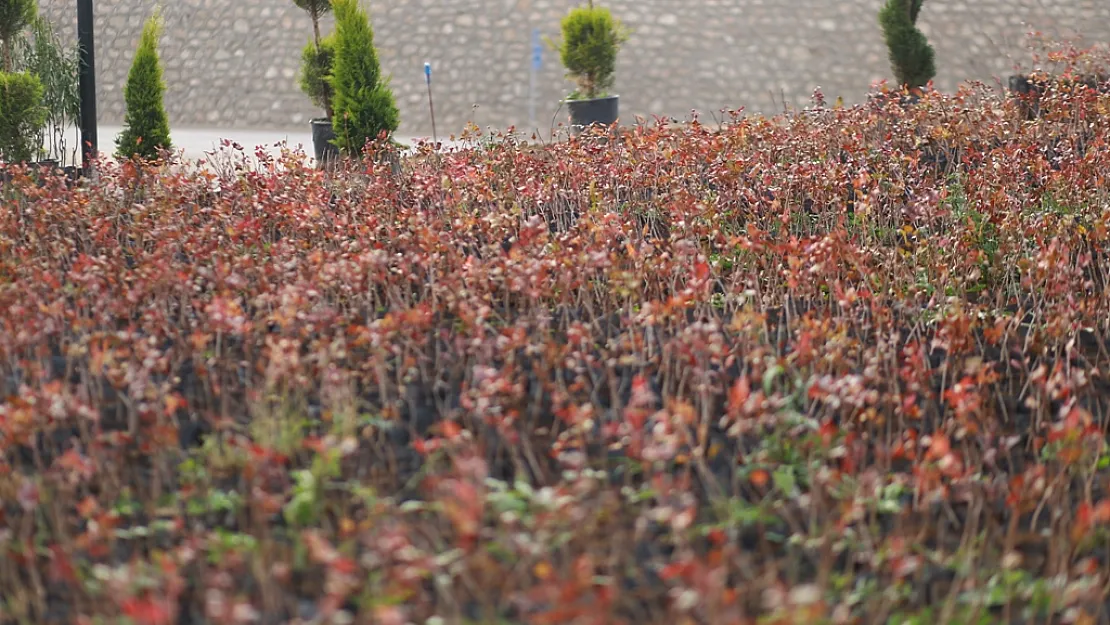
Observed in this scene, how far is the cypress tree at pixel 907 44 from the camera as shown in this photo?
42.1ft

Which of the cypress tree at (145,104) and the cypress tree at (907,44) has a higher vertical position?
the cypress tree at (907,44)

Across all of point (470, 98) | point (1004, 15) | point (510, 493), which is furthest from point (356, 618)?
point (1004, 15)

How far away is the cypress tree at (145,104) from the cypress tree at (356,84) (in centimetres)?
134

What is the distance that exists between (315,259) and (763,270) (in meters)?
1.96

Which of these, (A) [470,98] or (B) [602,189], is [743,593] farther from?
(A) [470,98]

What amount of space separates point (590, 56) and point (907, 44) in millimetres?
3503

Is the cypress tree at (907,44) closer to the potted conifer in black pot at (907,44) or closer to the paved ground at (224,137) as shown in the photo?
the potted conifer in black pot at (907,44)

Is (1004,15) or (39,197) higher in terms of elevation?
(1004,15)

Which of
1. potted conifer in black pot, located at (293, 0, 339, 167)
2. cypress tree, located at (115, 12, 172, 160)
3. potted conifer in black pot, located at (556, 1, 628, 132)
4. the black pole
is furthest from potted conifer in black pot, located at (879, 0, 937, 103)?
the black pole

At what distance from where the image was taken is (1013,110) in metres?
7.99

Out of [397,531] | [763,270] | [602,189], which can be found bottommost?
[397,531]

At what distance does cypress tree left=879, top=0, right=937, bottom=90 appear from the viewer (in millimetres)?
12828

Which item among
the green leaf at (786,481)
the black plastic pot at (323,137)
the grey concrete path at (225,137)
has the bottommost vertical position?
the green leaf at (786,481)

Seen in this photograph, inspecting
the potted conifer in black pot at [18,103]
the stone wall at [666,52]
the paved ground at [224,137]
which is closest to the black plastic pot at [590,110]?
the paved ground at [224,137]
